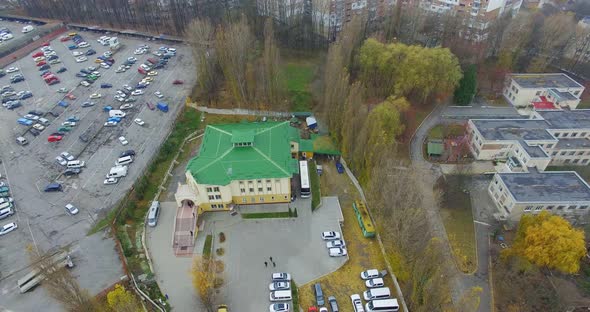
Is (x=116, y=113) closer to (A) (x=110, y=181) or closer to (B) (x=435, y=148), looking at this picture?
(A) (x=110, y=181)

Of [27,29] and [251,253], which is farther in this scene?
[27,29]

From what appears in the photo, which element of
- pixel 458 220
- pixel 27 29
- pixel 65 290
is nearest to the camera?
pixel 65 290

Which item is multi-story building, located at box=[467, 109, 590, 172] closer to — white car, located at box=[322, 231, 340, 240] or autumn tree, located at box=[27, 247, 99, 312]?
white car, located at box=[322, 231, 340, 240]

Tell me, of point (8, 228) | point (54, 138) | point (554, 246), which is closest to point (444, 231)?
point (554, 246)

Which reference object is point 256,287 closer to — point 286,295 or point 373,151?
point 286,295

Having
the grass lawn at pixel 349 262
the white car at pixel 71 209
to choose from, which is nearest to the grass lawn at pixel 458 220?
the grass lawn at pixel 349 262

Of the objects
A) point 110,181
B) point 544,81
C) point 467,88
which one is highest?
point 467,88

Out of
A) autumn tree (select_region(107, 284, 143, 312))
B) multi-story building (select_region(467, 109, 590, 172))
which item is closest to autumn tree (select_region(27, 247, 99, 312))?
autumn tree (select_region(107, 284, 143, 312))
